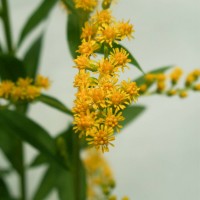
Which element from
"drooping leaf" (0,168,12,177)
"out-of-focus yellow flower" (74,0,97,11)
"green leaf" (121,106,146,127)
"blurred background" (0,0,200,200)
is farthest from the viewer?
"blurred background" (0,0,200,200)

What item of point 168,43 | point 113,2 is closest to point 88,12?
point 113,2

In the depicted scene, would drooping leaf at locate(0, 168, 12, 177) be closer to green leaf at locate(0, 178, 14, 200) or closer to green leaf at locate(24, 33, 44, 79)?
green leaf at locate(0, 178, 14, 200)

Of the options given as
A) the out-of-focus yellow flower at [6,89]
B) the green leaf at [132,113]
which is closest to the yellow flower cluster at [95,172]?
the green leaf at [132,113]

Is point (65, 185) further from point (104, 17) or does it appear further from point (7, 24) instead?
point (104, 17)

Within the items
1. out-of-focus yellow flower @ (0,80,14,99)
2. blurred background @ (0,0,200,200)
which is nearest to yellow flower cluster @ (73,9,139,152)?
out-of-focus yellow flower @ (0,80,14,99)

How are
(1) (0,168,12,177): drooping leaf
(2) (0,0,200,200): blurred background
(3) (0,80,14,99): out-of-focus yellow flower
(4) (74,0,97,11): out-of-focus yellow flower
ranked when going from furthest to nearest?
(2) (0,0,200,200): blurred background < (1) (0,168,12,177): drooping leaf < (3) (0,80,14,99): out-of-focus yellow flower < (4) (74,0,97,11): out-of-focus yellow flower

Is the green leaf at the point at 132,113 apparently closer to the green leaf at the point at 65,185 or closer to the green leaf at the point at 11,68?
the green leaf at the point at 65,185
